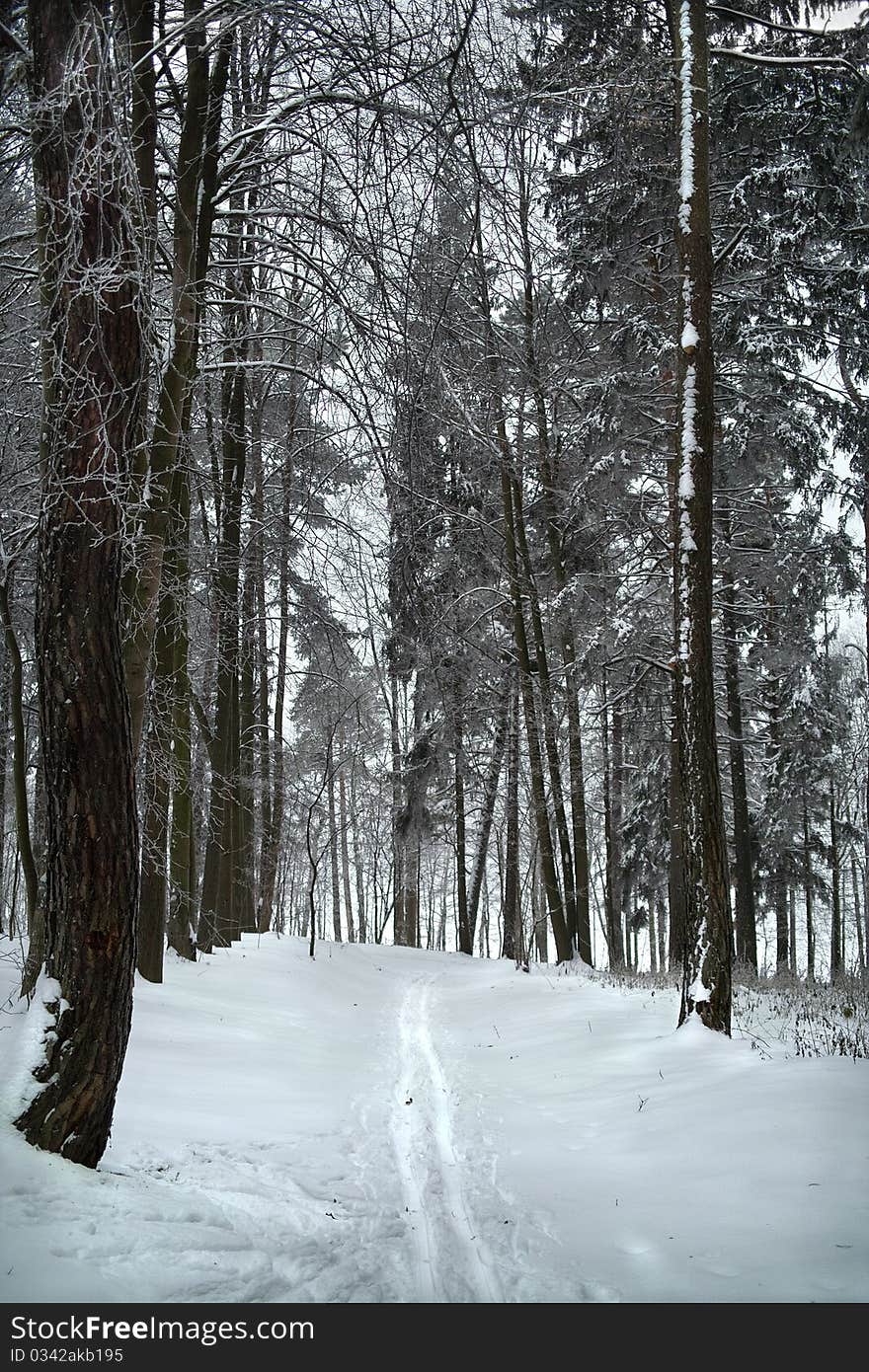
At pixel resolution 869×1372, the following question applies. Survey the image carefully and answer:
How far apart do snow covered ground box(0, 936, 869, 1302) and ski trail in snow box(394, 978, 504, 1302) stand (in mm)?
16

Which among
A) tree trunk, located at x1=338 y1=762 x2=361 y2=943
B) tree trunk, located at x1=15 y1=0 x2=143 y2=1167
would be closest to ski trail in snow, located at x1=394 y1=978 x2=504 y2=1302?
tree trunk, located at x1=15 y1=0 x2=143 y2=1167

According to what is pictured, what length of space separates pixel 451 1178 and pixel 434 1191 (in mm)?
269

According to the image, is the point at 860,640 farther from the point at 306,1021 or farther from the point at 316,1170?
the point at 316,1170

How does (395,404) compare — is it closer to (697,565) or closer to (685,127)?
(697,565)

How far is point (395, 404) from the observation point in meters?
4.30

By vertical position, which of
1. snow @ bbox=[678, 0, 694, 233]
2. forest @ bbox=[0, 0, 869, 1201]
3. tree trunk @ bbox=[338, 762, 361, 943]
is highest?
snow @ bbox=[678, 0, 694, 233]

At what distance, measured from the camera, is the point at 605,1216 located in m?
3.99

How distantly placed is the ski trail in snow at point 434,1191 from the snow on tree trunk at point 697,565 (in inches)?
93.3

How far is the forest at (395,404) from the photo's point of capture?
3.67m

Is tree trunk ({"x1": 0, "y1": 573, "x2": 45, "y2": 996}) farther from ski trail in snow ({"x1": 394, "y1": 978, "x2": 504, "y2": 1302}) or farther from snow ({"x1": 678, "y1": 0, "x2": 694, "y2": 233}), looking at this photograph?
snow ({"x1": 678, "y1": 0, "x2": 694, "y2": 233})

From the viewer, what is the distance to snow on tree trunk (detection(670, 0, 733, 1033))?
278 inches

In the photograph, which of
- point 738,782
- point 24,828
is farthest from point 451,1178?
point 738,782

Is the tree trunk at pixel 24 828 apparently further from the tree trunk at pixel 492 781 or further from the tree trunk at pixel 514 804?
the tree trunk at pixel 514 804

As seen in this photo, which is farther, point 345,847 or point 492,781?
point 345,847
